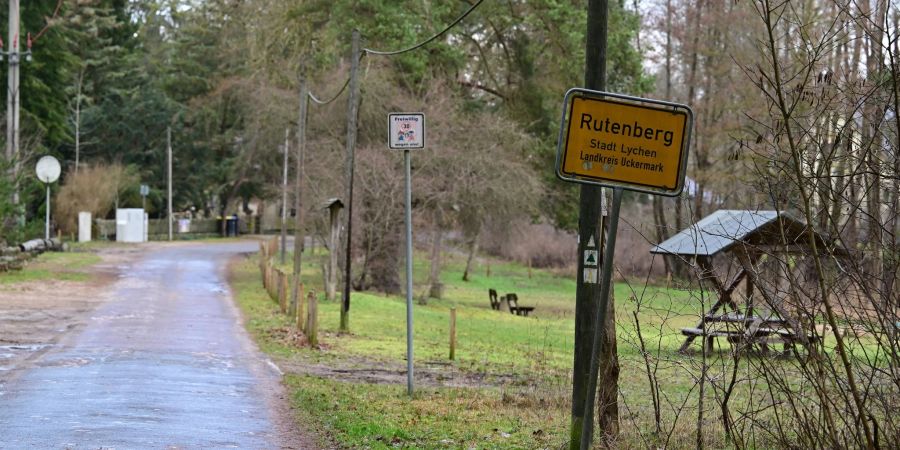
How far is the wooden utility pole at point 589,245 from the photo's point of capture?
31.9 feet

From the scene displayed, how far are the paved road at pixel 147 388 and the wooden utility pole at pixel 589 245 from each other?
2880mm

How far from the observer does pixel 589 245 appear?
32.4 feet

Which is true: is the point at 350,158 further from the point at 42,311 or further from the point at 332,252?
the point at 42,311

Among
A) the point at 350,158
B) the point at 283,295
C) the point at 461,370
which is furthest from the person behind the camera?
the point at 283,295

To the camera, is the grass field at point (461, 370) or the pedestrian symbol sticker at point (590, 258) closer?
the pedestrian symbol sticker at point (590, 258)

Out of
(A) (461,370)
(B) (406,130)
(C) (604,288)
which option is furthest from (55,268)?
(C) (604,288)

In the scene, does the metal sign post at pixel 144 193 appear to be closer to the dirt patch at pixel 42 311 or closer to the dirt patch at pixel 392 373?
the dirt patch at pixel 42 311

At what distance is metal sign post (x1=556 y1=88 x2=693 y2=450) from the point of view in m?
7.08

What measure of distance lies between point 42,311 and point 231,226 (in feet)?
167

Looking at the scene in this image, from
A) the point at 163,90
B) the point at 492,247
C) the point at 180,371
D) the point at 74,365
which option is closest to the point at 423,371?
the point at 180,371

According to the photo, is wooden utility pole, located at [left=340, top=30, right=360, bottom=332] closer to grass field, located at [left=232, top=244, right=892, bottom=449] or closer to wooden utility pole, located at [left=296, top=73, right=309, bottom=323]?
grass field, located at [left=232, top=244, right=892, bottom=449]

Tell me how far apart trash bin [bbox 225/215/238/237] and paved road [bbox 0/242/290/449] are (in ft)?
161

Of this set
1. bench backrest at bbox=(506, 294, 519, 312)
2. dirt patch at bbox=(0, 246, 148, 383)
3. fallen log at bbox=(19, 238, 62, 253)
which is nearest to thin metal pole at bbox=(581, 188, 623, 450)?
dirt patch at bbox=(0, 246, 148, 383)

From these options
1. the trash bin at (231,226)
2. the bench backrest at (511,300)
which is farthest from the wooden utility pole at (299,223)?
the trash bin at (231,226)
